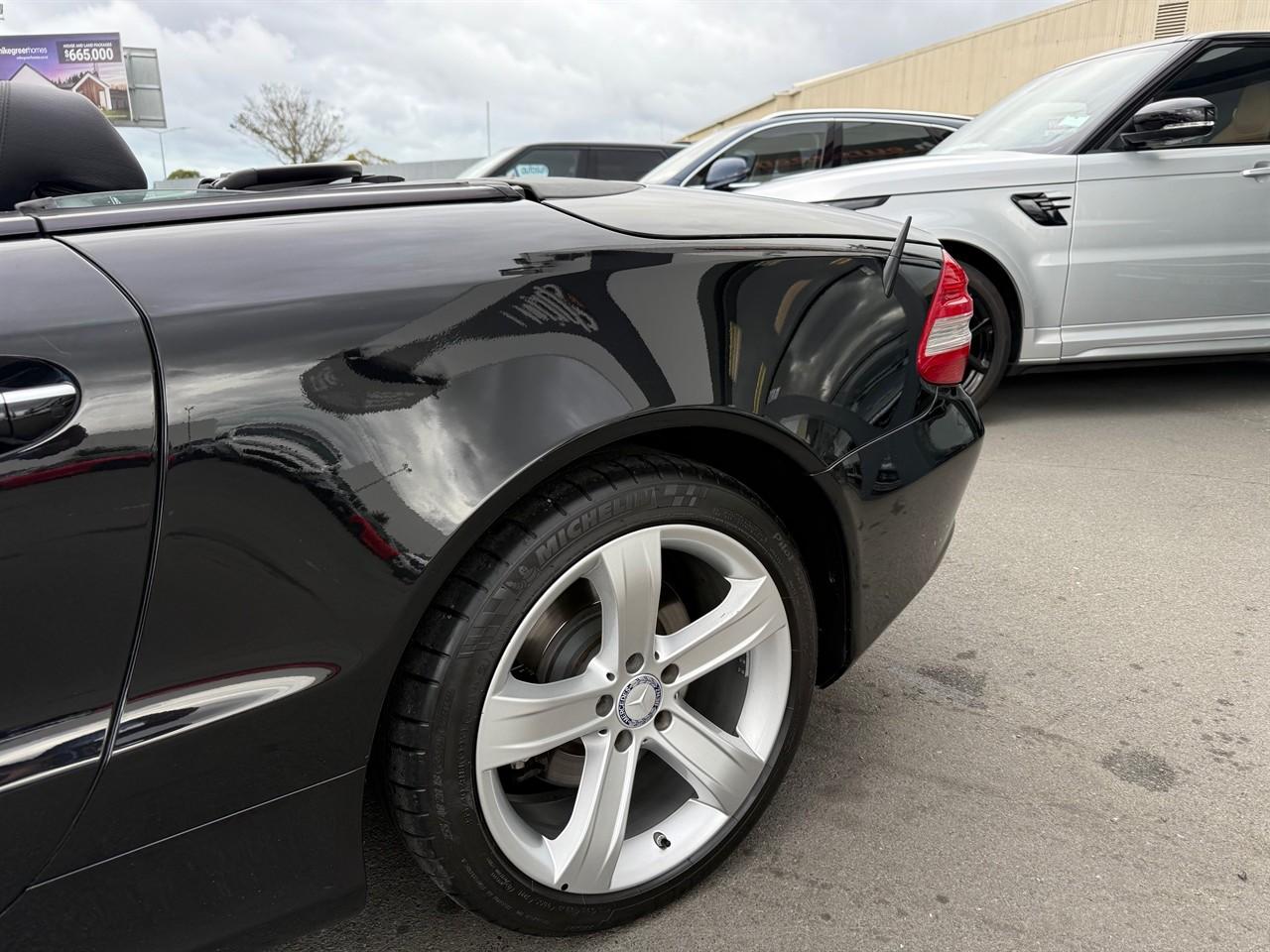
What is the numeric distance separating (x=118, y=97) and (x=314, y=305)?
4608 cm

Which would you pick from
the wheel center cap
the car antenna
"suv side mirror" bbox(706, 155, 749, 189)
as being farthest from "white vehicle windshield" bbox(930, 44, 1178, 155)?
the wheel center cap

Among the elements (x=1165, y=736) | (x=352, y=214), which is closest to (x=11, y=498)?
(x=352, y=214)

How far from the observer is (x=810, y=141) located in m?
7.26

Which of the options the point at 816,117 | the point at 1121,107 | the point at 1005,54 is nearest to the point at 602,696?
the point at 1121,107

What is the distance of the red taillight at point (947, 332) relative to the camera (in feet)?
5.94

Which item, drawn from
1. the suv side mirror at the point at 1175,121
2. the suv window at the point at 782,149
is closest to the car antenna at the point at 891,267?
the suv side mirror at the point at 1175,121

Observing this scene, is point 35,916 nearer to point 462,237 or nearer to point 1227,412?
point 462,237

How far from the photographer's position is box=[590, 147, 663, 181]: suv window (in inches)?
408

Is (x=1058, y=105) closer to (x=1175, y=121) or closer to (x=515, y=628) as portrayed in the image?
(x=1175, y=121)

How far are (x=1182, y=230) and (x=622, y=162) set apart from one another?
7304 mm

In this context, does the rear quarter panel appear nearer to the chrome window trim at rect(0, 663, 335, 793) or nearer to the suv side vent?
the chrome window trim at rect(0, 663, 335, 793)

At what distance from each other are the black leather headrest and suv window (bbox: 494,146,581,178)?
785cm

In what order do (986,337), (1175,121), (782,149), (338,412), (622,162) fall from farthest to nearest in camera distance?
(622,162) → (782,149) → (986,337) → (1175,121) → (338,412)

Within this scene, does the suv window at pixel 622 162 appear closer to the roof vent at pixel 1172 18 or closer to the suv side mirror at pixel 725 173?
the suv side mirror at pixel 725 173
